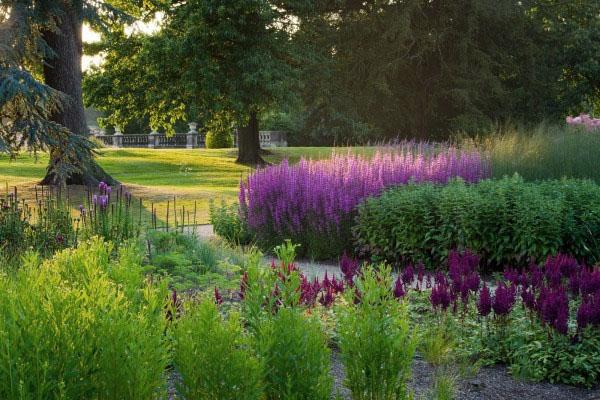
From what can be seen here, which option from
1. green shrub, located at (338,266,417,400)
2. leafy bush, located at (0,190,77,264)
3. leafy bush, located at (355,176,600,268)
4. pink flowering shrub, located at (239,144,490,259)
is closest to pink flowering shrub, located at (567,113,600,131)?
pink flowering shrub, located at (239,144,490,259)

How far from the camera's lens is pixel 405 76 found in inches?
1282

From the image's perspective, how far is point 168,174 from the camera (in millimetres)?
28359

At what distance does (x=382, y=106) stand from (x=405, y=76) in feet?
6.37

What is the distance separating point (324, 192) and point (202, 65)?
1634 cm

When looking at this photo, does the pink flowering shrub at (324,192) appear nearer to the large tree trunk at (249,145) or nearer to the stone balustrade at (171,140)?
the large tree trunk at (249,145)

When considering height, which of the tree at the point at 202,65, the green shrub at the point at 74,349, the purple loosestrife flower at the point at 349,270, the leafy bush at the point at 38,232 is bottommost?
the leafy bush at the point at 38,232

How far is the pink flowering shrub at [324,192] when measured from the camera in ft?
32.3

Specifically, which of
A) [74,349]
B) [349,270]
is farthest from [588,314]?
[74,349]

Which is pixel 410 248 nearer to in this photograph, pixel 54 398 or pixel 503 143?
pixel 503 143

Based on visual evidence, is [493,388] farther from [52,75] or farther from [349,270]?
[52,75]

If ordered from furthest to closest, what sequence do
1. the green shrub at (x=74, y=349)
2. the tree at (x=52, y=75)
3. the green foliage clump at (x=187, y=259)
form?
1. the tree at (x=52, y=75)
2. the green foliage clump at (x=187, y=259)
3. the green shrub at (x=74, y=349)

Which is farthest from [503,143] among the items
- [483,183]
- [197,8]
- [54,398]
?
[197,8]

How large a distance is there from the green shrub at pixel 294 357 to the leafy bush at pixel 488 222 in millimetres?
5049

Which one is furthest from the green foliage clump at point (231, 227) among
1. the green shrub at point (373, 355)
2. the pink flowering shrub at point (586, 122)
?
the pink flowering shrub at point (586, 122)
